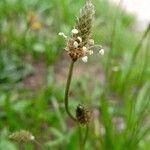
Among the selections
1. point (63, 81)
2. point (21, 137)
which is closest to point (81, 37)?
point (21, 137)

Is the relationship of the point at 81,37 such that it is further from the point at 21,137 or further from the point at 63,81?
the point at 63,81

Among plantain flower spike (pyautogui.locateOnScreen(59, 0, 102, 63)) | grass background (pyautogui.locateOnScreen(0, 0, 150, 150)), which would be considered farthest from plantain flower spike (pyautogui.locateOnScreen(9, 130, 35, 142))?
grass background (pyautogui.locateOnScreen(0, 0, 150, 150))

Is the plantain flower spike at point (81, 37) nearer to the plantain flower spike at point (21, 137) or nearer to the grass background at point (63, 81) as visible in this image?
the plantain flower spike at point (21, 137)

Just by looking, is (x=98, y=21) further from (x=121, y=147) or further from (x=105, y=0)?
(x=121, y=147)

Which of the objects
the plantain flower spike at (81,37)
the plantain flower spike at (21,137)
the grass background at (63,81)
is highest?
the grass background at (63,81)

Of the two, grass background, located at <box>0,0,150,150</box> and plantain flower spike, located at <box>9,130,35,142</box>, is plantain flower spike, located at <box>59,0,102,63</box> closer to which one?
plantain flower spike, located at <box>9,130,35,142</box>

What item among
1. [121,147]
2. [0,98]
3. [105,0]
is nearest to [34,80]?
[0,98]

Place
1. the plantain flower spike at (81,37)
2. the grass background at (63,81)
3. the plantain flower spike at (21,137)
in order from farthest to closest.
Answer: the grass background at (63,81)
the plantain flower spike at (21,137)
the plantain flower spike at (81,37)

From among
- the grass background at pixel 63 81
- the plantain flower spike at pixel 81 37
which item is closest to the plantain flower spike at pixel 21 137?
the plantain flower spike at pixel 81 37
